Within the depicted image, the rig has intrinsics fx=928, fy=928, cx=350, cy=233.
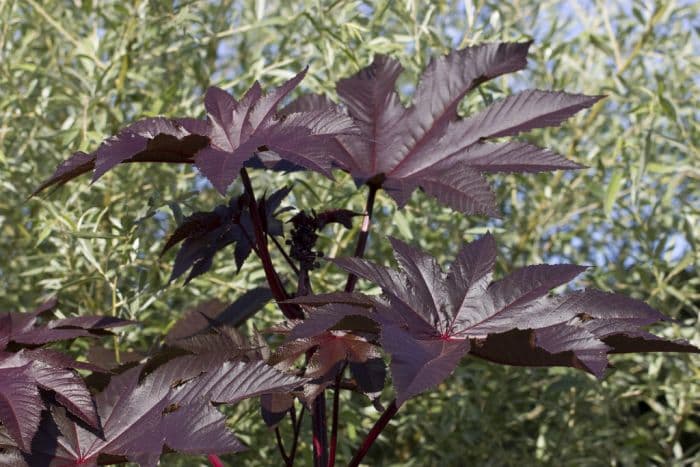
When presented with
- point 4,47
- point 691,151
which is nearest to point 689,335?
point 691,151

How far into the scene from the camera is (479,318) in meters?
0.75

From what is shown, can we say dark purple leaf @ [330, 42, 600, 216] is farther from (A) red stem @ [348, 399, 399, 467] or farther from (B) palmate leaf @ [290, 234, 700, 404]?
(A) red stem @ [348, 399, 399, 467]

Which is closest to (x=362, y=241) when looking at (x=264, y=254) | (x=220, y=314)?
(x=264, y=254)

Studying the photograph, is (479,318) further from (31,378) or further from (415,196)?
(415,196)

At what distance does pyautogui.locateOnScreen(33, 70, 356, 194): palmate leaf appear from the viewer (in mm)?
697

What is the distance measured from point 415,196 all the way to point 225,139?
34.4 inches

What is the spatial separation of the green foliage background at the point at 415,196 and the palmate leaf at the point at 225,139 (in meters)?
0.53

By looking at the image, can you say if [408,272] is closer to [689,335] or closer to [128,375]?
[128,375]

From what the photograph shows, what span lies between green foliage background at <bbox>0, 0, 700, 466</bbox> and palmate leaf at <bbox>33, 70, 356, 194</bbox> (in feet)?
1.75

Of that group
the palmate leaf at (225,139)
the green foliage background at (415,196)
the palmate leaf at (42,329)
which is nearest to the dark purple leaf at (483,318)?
the palmate leaf at (225,139)

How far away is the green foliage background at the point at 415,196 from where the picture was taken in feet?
4.79

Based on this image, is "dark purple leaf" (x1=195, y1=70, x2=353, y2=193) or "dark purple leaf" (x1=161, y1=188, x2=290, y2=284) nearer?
"dark purple leaf" (x1=195, y1=70, x2=353, y2=193)

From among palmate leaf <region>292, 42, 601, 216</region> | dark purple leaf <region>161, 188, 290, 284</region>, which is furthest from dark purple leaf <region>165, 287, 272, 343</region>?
palmate leaf <region>292, 42, 601, 216</region>

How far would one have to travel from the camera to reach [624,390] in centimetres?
175
